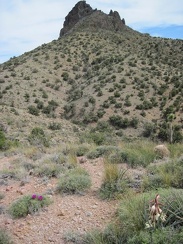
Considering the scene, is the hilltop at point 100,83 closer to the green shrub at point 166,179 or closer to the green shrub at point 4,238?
the green shrub at point 166,179

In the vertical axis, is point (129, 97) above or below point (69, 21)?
below

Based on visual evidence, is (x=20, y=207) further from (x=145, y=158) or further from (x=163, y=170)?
(x=145, y=158)

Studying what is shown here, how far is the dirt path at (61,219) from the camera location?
647 centimetres

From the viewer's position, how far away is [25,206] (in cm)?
749

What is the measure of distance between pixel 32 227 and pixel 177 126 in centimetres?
3612

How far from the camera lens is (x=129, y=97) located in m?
49.5

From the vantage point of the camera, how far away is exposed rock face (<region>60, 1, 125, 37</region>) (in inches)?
3334

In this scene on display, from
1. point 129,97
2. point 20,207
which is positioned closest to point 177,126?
point 129,97

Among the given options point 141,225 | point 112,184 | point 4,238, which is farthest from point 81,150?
point 141,225

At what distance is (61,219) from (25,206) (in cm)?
94

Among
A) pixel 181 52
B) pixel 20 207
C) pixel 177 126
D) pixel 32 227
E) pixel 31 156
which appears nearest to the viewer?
pixel 32 227

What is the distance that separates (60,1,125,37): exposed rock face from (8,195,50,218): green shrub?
255 feet

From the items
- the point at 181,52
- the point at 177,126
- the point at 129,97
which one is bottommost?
the point at 177,126

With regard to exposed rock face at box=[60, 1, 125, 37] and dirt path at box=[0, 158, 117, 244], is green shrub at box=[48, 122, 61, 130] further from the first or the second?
exposed rock face at box=[60, 1, 125, 37]
